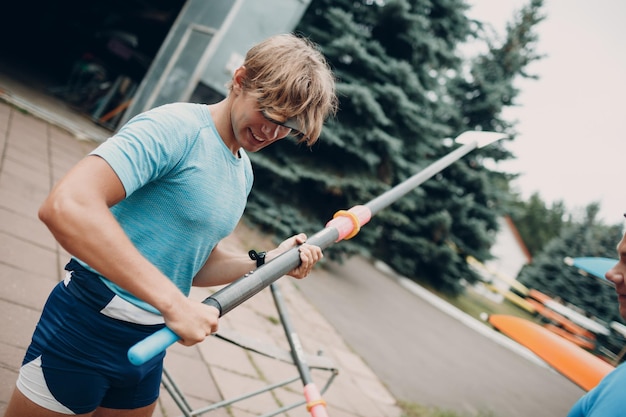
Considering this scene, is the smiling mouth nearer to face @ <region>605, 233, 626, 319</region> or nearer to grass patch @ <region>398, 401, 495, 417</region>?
face @ <region>605, 233, 626, 319</region>

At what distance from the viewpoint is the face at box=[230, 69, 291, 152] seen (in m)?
1.24

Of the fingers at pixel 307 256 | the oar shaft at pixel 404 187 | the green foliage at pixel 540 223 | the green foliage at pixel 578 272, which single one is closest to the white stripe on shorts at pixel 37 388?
the fingers at pixel 307 256

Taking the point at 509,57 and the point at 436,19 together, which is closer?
the point at 436,19

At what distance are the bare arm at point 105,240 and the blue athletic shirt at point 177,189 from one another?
91mm

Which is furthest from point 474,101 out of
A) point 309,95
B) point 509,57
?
point 309,95

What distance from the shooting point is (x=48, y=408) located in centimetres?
122

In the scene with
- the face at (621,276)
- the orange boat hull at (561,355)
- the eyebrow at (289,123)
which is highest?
the face at (621,276)

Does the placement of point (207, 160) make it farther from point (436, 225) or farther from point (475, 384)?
point (436, 225)

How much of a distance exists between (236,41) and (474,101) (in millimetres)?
8334

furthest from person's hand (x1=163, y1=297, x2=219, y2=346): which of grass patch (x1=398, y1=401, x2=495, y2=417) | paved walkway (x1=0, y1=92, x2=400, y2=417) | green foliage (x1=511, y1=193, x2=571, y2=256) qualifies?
green foliage (x1=511, y1=193, x2=571, y2=256)

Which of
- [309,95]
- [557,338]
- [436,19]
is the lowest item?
[557,338]

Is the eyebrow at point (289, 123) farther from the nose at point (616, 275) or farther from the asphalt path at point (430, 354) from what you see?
the asphalt path at point (430, 354)

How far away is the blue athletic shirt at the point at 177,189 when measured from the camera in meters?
1.05

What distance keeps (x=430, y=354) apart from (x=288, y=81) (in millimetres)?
6448
